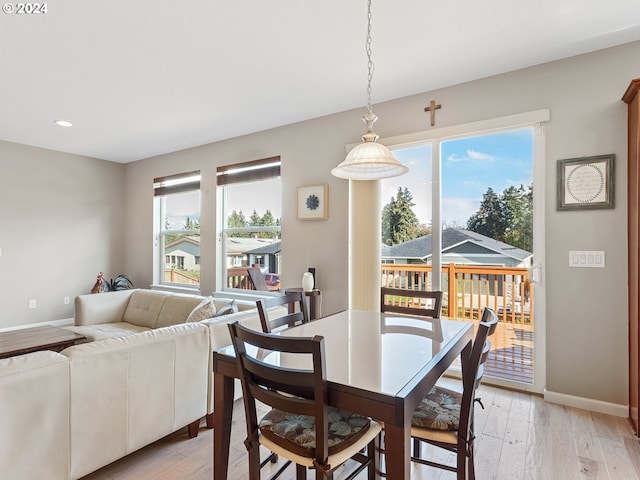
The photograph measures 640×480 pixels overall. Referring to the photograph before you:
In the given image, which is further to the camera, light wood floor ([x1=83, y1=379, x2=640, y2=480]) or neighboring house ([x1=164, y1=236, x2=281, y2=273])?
neighboring house ([x1=164, y1=236, x2=281, y2=273])

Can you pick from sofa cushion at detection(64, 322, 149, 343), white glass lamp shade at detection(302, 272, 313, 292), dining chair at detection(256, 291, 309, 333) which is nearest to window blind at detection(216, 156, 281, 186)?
white glass lamp shade at detection(302, 272, 313, 292)

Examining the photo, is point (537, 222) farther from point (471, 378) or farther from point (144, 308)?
point (144, 308)

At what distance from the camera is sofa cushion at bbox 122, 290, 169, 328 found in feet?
12.0

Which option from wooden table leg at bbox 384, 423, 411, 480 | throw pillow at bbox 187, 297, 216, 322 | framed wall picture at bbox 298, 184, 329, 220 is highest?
framed wall picture at bbox 298, 184, 329, 220

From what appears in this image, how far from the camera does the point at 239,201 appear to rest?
476 cm

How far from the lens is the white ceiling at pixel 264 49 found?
2.07m

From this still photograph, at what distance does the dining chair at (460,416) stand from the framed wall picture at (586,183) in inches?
67.5

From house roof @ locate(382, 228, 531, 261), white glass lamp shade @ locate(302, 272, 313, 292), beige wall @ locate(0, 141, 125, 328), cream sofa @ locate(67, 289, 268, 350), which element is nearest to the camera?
house roof @ locate(382, 228, 531, 261)

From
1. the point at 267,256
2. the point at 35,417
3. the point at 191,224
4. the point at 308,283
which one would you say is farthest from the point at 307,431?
the point at 191,224

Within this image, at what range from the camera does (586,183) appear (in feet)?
8.27

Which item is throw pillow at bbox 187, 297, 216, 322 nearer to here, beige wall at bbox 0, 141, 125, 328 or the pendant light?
the pendant light

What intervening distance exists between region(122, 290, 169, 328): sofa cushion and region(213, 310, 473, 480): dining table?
7.68ft

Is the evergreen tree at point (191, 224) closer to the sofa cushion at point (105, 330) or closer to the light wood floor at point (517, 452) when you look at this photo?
the sofa cushion at point (105, 330)

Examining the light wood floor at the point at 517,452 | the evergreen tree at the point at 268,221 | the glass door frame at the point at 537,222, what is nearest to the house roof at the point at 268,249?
the evergreen tree at the point at 268,221
